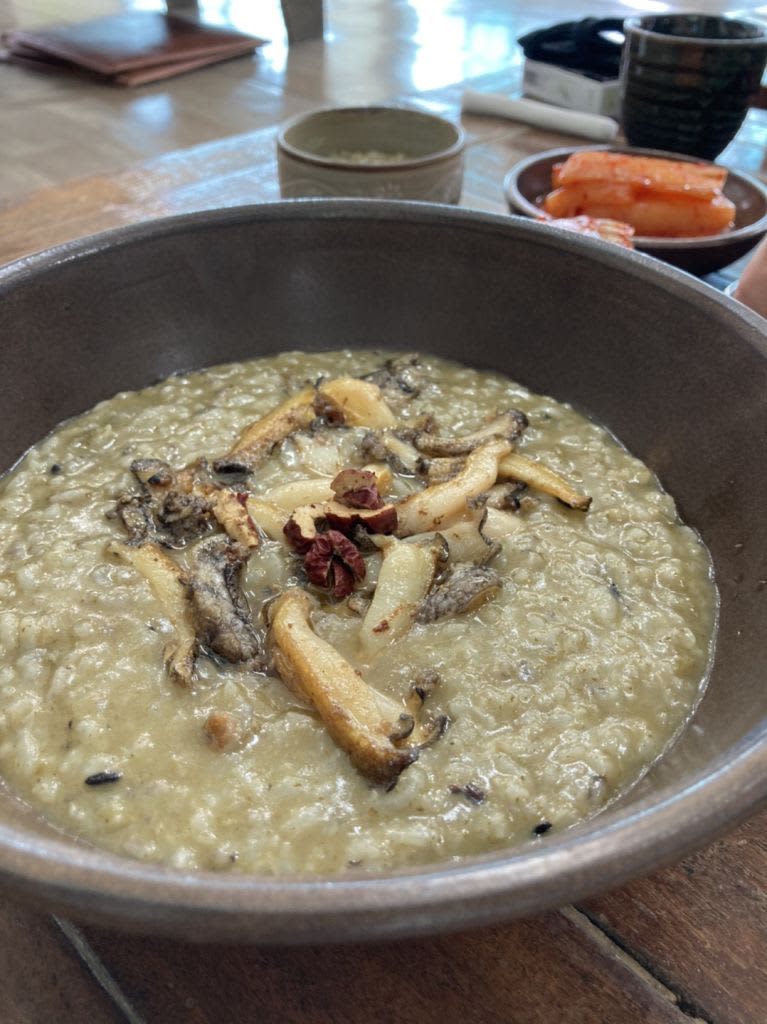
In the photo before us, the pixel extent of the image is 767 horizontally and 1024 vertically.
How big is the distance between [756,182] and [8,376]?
173 cm

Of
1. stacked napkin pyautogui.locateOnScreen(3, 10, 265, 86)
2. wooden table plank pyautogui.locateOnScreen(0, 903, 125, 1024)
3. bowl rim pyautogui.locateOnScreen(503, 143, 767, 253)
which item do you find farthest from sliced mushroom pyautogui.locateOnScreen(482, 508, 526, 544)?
stacked napkin pyautogui.locateOnScreen(3, 10, 265, 86)

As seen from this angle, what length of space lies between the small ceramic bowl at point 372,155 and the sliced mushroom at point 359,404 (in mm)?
553

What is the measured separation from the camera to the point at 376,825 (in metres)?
0.89

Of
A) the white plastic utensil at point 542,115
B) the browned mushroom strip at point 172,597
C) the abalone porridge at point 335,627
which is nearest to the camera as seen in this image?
the abalone porridge at point 335,627

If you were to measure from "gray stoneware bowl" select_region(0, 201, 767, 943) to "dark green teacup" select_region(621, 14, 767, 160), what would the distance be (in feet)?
3.40

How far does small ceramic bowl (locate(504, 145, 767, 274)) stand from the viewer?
179 cm

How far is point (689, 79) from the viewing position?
222 centimetres

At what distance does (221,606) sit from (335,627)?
5.7 inches

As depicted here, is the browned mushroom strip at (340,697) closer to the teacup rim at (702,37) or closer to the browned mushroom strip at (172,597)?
the browned mushroom strip at (172,597)

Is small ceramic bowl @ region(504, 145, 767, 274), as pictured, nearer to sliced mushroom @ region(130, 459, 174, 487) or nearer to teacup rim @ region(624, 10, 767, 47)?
teacup rim @ region(624, 10, 767, 47)

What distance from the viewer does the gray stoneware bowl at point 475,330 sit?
3.59 feet

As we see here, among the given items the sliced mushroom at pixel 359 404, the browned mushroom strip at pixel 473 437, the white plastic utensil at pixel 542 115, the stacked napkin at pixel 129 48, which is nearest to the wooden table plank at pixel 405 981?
the browned mushroom strip at pixel 473 437

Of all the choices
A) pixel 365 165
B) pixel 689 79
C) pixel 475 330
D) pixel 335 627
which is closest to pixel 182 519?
pixel 335 627

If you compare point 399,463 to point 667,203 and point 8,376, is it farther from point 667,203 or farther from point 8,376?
point 667,203
